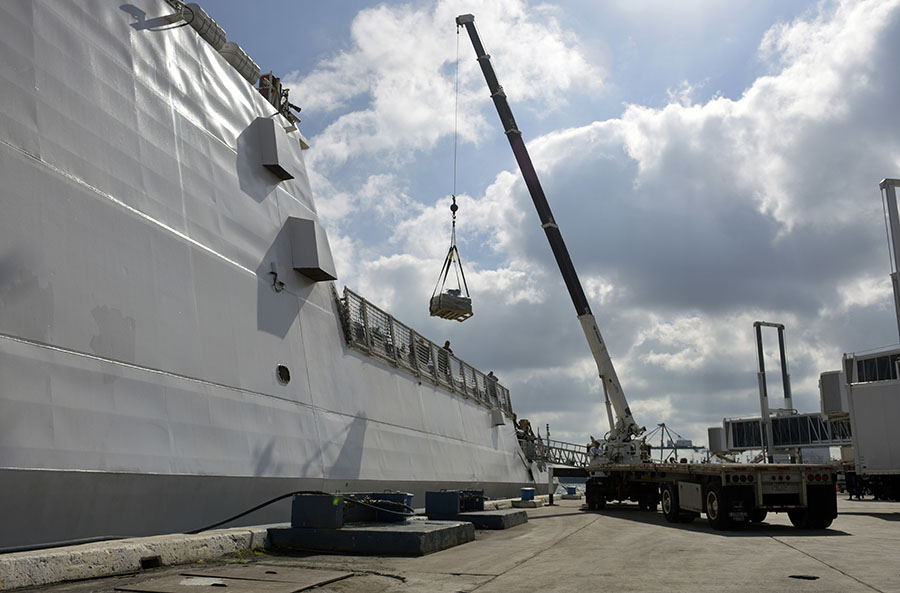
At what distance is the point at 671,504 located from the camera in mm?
17453

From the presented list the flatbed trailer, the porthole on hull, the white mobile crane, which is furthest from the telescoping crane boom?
the porthole on hull

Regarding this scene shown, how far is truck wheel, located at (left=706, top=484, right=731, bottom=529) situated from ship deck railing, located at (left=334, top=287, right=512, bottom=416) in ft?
26.7

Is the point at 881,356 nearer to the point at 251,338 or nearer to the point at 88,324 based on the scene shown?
the point at 251,338

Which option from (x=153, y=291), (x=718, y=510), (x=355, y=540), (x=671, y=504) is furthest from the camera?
(x=671, y=504)

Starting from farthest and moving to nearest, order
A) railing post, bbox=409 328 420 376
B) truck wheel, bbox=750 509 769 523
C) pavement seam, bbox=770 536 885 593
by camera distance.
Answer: railing post, bbox=409 328 420 376 < truck wheel, bbox=750 509 769 523 < pavement seam, bbox=770 536 885 593

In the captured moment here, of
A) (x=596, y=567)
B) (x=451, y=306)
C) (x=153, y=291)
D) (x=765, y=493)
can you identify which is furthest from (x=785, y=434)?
(x=153, y=291)

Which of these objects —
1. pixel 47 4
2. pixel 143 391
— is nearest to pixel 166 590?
pixel 143 391

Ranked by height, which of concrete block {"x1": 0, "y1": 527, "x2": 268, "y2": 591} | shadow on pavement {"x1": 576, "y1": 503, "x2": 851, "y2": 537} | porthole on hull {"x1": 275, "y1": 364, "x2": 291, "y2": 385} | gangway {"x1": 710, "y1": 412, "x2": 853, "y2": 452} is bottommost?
gangway {"x1": 710, "y1": 412, "x2": 853, "y2": 452}

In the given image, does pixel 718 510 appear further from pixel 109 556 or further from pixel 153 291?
pixel 109 556

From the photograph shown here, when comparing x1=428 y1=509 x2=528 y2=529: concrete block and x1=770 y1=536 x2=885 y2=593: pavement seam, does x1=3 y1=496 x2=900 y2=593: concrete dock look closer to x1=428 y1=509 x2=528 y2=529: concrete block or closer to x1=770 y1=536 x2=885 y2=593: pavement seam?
x1=770 y1=536 x2=885 y2=593: pavement seam

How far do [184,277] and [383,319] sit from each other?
997cm

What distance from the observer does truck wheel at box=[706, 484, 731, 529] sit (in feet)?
47.4

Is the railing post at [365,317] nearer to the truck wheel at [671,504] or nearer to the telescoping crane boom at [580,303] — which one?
the truck wheel at [671,504]

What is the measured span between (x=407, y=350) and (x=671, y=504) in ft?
27.9
